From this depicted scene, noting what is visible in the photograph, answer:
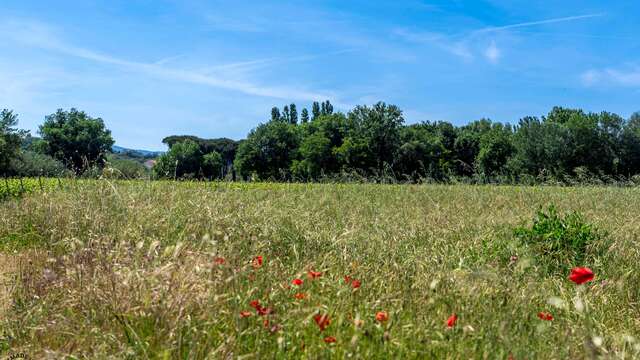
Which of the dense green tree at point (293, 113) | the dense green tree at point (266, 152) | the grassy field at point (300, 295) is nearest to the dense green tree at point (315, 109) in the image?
the dense green tree at point (293, 113)

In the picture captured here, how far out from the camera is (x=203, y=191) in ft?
29.1

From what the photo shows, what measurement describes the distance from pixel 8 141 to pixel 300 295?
31084mm

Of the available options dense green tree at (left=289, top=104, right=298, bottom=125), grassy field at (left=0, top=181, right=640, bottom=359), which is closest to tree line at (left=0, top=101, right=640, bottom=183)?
grassy field at (left=0, top=181, right=640, bottom=359)

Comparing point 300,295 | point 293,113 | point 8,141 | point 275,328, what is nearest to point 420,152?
point 8,141

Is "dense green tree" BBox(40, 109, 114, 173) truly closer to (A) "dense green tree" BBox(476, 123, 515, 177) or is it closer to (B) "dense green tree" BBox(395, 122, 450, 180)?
(B) "dense green tree" BBox(395, 122, 450, 180)

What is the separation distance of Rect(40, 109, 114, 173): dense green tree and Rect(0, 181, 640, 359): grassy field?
5570 cm

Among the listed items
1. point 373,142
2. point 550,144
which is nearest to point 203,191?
point 373,142

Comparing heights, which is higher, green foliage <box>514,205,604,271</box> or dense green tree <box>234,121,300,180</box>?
dense green tree <box>234,121,300,180</box>

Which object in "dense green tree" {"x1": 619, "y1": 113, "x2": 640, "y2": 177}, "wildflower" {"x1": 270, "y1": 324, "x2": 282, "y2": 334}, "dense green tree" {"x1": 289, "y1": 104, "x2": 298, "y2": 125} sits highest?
"dense green tree" {"x1": 289, "y1": 104, "x2": 298, "y2": 125}

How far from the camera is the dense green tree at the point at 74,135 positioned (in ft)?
191

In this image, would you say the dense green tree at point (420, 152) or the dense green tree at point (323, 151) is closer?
the dense green tree at point (420, 152)

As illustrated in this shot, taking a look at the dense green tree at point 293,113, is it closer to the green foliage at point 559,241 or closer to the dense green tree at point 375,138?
the dense green tree at point 375,138

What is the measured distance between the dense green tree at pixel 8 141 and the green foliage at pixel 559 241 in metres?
24.6

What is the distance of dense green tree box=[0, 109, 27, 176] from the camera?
26.5 metres
